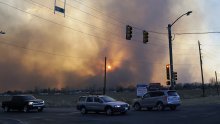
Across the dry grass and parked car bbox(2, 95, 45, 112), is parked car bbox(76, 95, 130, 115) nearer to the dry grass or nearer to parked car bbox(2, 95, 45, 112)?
parked car bbox(2, 95, 45, 112)

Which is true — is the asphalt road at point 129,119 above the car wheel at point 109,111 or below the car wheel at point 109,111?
below

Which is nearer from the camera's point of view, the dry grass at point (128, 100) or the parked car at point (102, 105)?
the parked car at point (102, 105)

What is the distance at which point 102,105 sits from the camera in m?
30.8

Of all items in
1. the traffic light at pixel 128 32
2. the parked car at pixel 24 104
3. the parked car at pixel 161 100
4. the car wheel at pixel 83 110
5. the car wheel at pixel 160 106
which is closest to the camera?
the traffic light at pixel 128 32

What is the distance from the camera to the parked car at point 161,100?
1373 inches

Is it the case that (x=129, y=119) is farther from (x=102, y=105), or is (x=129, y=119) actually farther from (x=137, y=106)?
(x=137, y=106)

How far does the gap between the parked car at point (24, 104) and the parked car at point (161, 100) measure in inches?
415

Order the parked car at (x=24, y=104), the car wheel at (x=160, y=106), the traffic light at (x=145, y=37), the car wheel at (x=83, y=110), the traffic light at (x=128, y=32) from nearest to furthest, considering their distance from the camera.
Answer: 1. the traffic light at (x=128, y=32)
2. the car wheel at (x=83, y=110)
3. the car wheel at (x=160, y=106)
4. the traffic light at (x=145, y=37)
5. the parked car at (x=24, y=104)

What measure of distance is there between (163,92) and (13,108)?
16.0 metres

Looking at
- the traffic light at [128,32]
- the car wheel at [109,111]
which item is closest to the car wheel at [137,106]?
the car wheel at [109,111]

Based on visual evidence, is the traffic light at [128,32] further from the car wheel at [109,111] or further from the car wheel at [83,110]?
the car wheel at [83,110]

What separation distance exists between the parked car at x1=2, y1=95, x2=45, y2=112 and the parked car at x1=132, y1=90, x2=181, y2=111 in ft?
34.5

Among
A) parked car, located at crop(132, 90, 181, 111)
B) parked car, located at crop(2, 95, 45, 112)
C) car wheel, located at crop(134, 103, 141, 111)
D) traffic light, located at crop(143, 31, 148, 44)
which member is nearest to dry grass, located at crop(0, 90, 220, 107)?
car wheel, located at crop(134, 103, 141, 111)

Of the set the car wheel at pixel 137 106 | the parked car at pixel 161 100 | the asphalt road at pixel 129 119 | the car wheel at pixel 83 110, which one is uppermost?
the parked car at pixel 161 100
